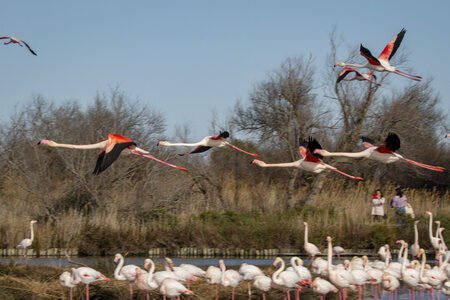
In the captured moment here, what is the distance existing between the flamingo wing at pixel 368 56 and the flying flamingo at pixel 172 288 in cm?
574

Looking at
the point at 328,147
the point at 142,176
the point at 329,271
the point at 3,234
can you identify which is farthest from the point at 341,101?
the point at 329,271

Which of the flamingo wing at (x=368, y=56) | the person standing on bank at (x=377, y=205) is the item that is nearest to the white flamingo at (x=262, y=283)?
the flamingo wing at (x=368, y=56)

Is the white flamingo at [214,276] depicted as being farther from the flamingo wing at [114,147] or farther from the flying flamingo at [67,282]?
the flamingo wing at [114,147]

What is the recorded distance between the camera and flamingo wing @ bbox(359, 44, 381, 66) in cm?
1272

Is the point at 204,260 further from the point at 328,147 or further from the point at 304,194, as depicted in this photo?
the point at 328,147

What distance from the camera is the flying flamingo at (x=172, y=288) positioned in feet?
31.1

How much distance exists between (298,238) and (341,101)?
8.22 metres

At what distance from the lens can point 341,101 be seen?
24.2 m

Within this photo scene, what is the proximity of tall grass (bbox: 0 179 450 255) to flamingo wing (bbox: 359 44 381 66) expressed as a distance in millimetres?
5586

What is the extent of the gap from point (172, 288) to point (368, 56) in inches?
237

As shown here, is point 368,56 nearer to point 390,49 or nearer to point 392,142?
point 390,49

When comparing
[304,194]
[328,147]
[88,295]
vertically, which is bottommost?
[88,295]

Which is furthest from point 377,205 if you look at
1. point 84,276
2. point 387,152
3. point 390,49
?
point 84,276

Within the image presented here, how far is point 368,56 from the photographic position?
42.3 feet
